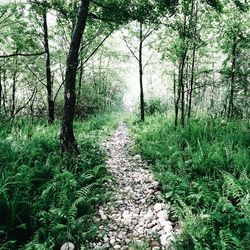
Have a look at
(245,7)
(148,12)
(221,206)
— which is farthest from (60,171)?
(245,7)

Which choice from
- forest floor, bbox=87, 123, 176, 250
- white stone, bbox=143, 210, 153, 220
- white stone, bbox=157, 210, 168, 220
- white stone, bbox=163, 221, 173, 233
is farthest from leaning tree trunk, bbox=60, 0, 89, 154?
white stone, bbox=163, 221, 173, 233

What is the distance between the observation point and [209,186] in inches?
196

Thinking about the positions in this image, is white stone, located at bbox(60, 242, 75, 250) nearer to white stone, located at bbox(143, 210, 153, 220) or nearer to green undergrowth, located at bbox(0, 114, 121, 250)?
green undergrowth, located at bbox(0, 114, 121, 250)

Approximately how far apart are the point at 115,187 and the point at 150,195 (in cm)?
88

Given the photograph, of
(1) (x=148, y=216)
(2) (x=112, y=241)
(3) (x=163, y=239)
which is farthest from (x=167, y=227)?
(2) (x=112, y=241)

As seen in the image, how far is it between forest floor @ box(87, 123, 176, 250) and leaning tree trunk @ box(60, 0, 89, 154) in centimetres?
148

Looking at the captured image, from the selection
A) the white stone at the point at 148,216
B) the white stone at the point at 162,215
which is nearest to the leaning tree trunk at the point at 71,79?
the white stone at the point at 148,216

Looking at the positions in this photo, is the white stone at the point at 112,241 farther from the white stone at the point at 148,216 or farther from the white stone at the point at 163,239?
the white stone at the point at 148,216

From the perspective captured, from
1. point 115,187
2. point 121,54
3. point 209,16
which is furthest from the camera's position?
point 121,54

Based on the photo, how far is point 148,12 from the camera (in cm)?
709

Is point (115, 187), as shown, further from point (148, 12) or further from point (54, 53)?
point (54, 53)

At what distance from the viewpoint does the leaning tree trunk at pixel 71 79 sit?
7.10 meters

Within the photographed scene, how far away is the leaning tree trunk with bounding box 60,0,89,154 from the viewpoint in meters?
7.10

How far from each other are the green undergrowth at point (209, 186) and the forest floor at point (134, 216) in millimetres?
243
